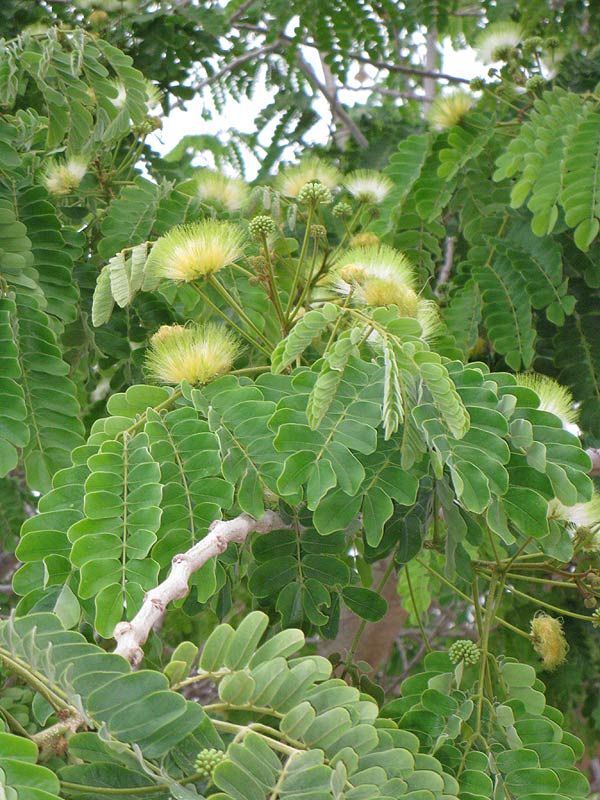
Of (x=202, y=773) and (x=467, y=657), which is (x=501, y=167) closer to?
(x=467, y=657)

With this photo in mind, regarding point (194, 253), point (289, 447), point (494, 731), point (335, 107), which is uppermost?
point (194, 253)

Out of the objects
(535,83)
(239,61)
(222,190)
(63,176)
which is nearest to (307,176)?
(222,190)

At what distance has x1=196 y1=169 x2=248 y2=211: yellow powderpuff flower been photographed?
280cm

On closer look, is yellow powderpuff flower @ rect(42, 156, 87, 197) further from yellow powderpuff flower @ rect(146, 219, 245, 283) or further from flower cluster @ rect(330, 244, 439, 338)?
flower cluster @ rect(330, 244, 439, 338)

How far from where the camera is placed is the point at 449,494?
6.03 ft

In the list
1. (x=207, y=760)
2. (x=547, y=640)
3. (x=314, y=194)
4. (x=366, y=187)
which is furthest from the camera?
(x=366, y=187)

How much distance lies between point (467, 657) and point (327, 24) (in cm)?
313

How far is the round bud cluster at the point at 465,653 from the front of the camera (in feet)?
5.98

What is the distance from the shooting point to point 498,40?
133 inches

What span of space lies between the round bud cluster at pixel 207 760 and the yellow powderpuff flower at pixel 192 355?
2.89ft

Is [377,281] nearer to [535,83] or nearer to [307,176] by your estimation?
[307,176]

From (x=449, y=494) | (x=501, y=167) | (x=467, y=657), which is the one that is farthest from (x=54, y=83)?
(x=467, y=657)

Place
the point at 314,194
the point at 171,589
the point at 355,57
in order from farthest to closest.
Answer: the point at 355,57, the point at 314,194, the point at 171,589

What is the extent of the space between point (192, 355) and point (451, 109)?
5.08 ft
